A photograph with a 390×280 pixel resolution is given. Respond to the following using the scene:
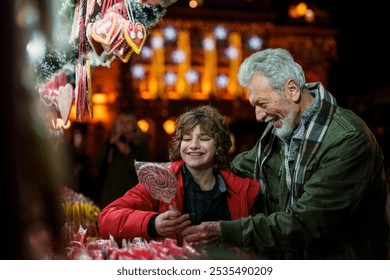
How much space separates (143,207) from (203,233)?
30cm

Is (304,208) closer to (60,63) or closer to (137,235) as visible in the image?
(137,235)

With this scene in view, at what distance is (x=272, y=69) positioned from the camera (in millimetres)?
2584

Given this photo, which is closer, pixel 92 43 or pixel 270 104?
pixel 270 104

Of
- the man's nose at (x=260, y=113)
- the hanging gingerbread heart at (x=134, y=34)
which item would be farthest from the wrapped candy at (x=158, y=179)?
the hanging gingerbread heart at (x=134, y=34)

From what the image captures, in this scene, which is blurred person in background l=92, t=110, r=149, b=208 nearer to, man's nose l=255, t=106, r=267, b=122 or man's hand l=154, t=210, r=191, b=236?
man's hand l=154, t=210, r=191, b=236

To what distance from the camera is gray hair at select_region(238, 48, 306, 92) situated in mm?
2582

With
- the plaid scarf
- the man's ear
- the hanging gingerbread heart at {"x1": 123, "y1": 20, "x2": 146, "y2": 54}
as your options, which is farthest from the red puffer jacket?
the hanging gingerbread heart at {"x1": 123, "y1": 20, "x2": 146, "y2": 54}

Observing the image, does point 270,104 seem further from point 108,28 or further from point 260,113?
point 108,28

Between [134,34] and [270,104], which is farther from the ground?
[134,34]

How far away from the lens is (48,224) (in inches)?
109

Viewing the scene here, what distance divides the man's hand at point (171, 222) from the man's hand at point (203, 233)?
0.04m

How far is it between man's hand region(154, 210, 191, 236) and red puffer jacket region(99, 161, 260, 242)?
0.19ft

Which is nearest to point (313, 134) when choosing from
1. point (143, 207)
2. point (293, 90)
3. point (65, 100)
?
point (293, 90)
